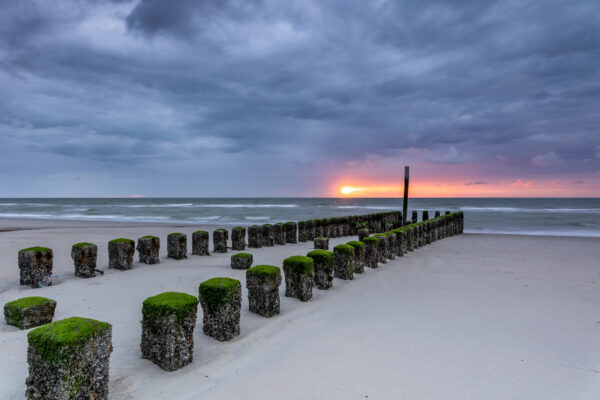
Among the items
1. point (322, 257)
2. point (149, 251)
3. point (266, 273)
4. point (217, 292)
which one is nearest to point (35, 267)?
point (149, 251)

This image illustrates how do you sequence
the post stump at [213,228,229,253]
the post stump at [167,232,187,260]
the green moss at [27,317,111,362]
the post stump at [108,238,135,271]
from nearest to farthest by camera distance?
the green moss at [27,317,111,362] → the post stump at [108,238,135,271] → the post stump at [167,232,187,260] → the post stump at [213,228,229,253]

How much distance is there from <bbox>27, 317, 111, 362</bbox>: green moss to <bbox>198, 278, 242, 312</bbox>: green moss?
1.16m

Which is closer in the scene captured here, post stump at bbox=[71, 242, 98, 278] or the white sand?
the white sand

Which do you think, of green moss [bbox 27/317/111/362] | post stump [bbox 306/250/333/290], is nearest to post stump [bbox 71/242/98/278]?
post stump [bbox 306/250/333/290]

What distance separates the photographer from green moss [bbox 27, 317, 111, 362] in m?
2.11

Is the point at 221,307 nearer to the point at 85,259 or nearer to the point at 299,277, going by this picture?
the point at 299,277

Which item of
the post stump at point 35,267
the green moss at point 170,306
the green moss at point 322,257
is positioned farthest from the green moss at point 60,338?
the post stump at point 35,267

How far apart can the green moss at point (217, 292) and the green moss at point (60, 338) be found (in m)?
1.16

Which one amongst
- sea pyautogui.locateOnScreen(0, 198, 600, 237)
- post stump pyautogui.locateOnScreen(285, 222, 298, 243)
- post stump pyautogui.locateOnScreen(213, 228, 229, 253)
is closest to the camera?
post stump pyautogui.locateOnScreen(213, 228, 229, 253)

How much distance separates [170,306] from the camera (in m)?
2.72

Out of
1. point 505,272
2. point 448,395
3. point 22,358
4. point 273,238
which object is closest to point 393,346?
point 448,395

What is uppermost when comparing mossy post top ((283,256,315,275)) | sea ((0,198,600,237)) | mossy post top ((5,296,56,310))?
mossy post top ((283,256,315,275))

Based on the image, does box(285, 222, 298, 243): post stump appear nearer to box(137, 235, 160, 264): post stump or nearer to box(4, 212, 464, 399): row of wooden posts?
box(137, 235, 160, 264): post stump

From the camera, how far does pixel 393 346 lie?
345 centimetres
